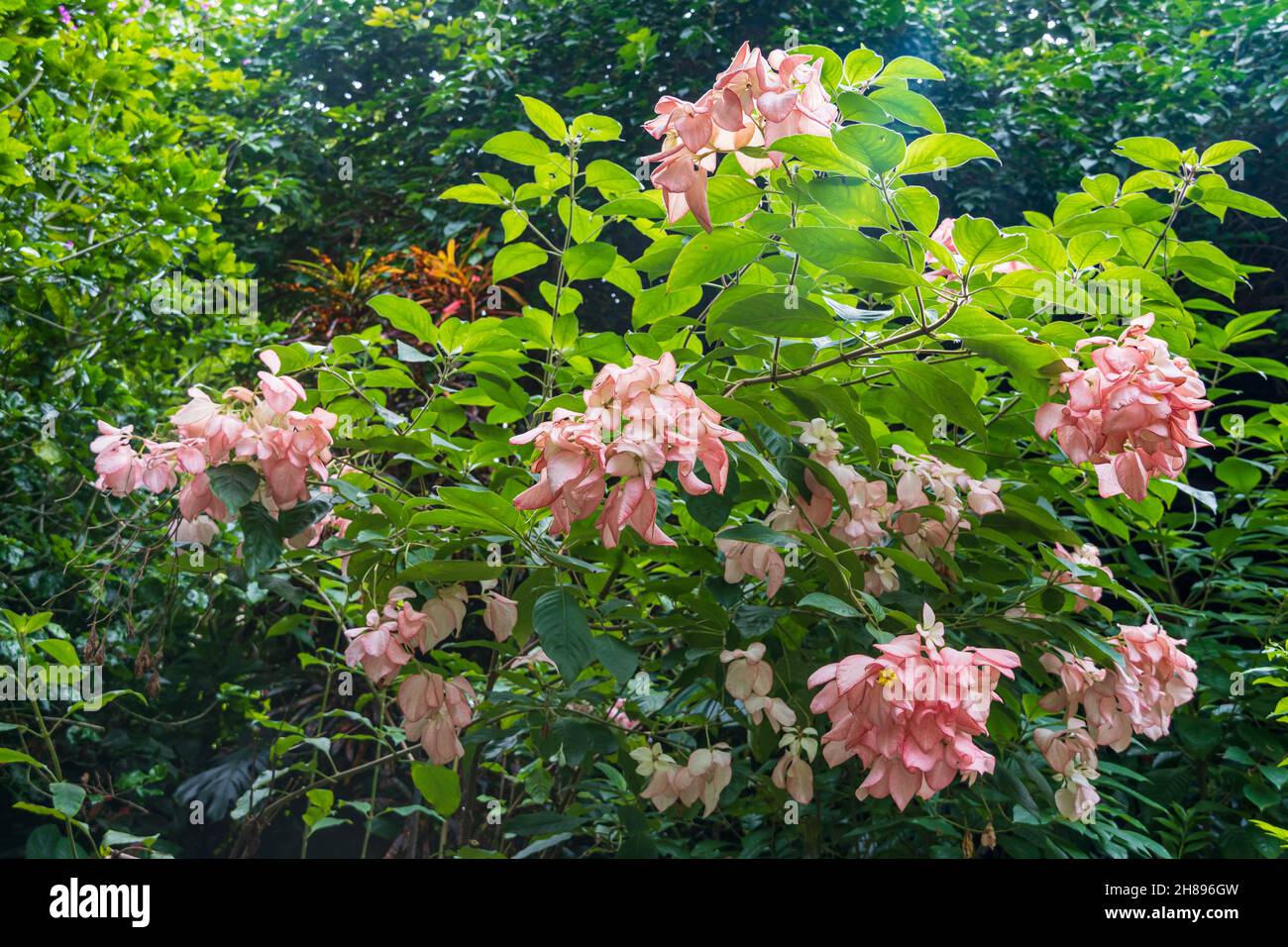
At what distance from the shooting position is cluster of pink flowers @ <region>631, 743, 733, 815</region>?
4.66ft

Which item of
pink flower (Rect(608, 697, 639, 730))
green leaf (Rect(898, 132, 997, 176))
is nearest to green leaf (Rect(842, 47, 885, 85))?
green leaf (Rect(898, 132, 997, 176))

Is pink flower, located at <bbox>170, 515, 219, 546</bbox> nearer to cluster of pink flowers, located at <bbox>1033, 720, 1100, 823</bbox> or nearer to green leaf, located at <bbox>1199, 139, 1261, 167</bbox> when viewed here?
cluster of pink flowers, located at <bbox>1033, 720, 1100, 823</bbox>

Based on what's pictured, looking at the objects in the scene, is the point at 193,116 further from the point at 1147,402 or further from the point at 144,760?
the point at 1147,402

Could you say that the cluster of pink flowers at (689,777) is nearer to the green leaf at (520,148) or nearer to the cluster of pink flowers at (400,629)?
the cluster of pink flowers at (400,629)

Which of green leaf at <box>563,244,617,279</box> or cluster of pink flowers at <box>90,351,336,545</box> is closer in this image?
cluster of pink flowers at <box>90,351,336,545</box>

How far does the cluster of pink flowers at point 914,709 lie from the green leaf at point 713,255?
44 cm

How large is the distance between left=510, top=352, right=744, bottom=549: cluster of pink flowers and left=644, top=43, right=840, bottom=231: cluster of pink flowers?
0.23 meters

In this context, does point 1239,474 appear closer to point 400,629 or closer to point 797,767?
point 797,767

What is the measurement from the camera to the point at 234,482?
3.99ft

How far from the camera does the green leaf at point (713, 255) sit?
1153 mm

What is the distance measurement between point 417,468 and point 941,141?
83 centimetres

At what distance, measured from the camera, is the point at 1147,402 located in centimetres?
107
